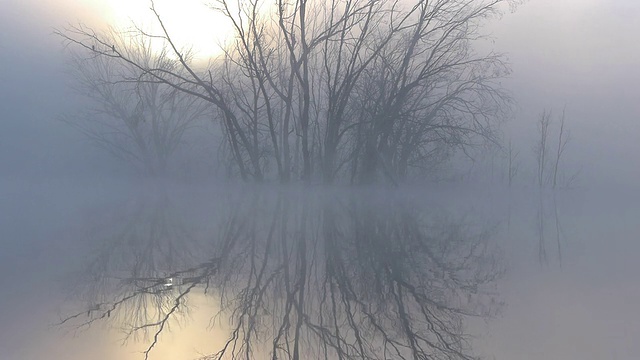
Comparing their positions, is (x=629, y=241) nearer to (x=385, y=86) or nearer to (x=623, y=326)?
(x=623, y=326)

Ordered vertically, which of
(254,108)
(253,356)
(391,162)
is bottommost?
(253,356)

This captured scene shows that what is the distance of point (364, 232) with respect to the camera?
11805mm

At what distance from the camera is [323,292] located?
6098mm

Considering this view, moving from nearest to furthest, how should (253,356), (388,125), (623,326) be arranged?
(253,356), (623,326), (388,125)

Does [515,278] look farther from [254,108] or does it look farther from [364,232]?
[254,108]

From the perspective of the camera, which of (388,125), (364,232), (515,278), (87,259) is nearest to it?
(515,278)

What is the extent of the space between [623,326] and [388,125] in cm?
2148

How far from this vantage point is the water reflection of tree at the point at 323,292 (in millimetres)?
4516

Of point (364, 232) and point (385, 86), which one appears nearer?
point (364, 232)

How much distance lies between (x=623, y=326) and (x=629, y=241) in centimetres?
839

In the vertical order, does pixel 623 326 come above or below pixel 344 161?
below

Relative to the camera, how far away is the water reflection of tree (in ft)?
14.8

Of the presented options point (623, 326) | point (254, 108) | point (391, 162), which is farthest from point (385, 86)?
point (623, 326)

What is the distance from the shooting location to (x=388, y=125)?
26.1 meters
